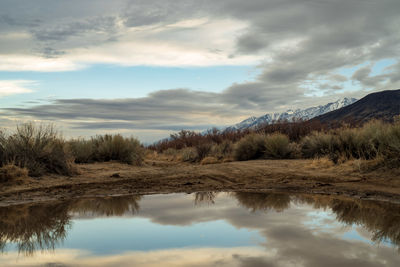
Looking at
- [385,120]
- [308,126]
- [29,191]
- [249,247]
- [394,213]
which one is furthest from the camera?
[308,126]

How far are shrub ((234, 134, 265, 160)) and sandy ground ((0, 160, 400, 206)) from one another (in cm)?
432

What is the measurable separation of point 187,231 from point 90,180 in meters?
5.34

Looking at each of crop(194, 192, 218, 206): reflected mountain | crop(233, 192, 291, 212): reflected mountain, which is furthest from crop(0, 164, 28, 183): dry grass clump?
crop(233, 192, 291, 212): reflected mountain

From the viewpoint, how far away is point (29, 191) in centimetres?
743

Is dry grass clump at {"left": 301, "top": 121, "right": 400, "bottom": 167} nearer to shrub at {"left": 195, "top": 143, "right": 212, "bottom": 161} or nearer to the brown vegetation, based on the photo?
the brown vegetation

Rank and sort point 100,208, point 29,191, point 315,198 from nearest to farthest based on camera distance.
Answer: point 100,208 < point 315,198 < point 29,191

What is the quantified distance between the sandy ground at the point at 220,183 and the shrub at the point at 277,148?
3572 mm

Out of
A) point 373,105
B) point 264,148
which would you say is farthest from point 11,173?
point 373,105

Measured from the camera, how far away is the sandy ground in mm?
7149

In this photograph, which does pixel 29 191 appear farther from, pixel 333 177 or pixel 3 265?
pixel 333 177

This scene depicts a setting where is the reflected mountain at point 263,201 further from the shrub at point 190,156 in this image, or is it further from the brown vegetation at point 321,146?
the shrub at point 190,156

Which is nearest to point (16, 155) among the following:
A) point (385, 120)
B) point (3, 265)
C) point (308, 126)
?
point (3, 265)

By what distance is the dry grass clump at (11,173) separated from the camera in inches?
323

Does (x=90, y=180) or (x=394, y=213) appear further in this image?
(x=90, y=180)
